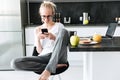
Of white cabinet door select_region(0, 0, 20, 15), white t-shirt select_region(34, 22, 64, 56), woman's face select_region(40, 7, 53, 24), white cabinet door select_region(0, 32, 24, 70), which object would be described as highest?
white cabinet door select_region(0, 0, 20, 15)

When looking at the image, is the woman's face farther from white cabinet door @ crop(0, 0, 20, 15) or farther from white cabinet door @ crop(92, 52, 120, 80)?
white cabinet door @ crop(0, 0, 20, 15)

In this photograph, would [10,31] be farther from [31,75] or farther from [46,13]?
[46,13]

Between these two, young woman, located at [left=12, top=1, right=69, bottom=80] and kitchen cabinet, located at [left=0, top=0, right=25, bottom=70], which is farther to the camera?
kitchen cabinet, located at [left=0, top=0, right=25, bottom=70]

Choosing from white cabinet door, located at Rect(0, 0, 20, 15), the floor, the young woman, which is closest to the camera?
the young woman

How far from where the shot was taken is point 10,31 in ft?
15.0

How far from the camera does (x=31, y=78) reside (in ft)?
13.1

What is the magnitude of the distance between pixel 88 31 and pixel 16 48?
4.34 feet

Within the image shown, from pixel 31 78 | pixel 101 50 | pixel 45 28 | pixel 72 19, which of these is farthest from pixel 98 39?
pixel 72 19

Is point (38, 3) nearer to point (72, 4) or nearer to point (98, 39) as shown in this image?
point (72, 4)

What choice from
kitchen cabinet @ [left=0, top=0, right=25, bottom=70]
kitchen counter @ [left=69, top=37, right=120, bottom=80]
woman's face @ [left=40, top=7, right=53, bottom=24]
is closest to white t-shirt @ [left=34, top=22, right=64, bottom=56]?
woman's face @ [left=40, top=7, right=53, bottom=24]

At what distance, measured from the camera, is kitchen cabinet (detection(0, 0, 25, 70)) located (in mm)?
4465

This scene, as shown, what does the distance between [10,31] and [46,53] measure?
2079 mm

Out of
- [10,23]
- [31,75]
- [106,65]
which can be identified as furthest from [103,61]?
[10,23]

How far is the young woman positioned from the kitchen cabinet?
177 cm
